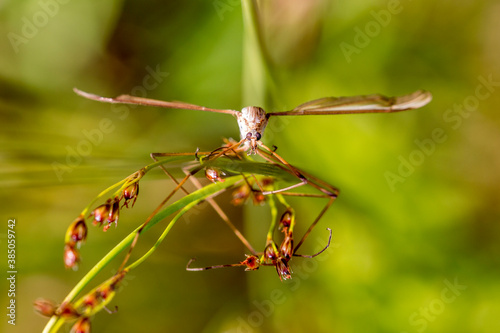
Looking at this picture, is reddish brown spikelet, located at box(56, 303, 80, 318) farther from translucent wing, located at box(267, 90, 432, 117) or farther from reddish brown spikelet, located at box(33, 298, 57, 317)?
translucent wing, located at box(267, 90, 432, 117)

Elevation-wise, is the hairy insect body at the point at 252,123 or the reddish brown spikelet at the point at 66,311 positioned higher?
the hairy insect body at the point at 252,123

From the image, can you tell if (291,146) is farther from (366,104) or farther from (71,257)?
(71,257)

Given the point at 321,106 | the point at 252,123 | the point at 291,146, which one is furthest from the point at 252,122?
the point at 291,146

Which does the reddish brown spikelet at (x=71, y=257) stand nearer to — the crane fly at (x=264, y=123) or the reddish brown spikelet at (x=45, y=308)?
the reddish brown spikelet at (x=45, y=308)

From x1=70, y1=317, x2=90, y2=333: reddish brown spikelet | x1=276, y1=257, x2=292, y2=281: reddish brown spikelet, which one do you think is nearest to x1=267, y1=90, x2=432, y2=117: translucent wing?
x1=276, y1=257, x2=292, y2=281: reddish brown spikelet

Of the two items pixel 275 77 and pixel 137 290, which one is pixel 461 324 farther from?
pixel 137 290

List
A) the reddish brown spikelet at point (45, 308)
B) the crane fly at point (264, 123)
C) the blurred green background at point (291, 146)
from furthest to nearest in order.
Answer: the blurred green background at point (291, 146), the crane fly at point (264, 123), the reddish brown spikelet at point (45, 308)

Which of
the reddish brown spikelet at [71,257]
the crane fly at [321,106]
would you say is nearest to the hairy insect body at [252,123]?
the crane fly at [321,106]
